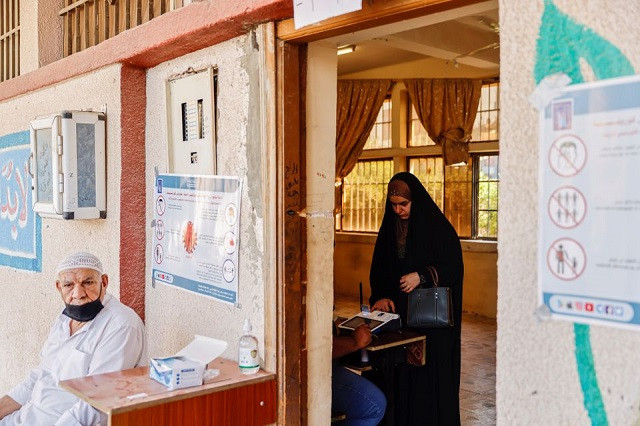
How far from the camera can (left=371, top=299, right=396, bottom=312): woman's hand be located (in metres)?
4.33

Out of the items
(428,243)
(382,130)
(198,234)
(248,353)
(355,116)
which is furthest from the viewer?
(382,130)

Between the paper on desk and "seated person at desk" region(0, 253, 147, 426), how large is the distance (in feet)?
0.72

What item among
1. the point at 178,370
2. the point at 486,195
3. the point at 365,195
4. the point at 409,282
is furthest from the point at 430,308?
the point at 365,195

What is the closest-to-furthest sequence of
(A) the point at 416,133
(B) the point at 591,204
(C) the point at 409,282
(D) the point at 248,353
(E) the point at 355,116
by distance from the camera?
(B) the point at 591,204, (D) the point at 248,353, (C) the point at 409,282, (E) the point at 355,116, (A) the point at 416,133

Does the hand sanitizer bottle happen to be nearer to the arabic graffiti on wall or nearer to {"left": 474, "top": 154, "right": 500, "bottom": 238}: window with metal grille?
the arabic graffiti on wall

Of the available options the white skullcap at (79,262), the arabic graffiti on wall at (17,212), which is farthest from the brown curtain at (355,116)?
the white skullcap at (79,262)

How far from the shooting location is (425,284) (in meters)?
4.25

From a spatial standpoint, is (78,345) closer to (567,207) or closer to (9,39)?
(567,207)

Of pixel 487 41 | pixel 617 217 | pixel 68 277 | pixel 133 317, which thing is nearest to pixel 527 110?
pixel 617 217

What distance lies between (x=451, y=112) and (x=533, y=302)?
6.75 meters

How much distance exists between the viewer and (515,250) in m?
1.98

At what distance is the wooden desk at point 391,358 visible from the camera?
151 inches

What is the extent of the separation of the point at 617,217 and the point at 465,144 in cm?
684

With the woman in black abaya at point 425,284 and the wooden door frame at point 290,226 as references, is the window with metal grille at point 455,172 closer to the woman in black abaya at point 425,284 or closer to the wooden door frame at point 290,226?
A: the woman in black abaya at point 425,284
